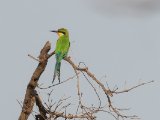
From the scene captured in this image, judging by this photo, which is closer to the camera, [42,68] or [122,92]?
[122,92]

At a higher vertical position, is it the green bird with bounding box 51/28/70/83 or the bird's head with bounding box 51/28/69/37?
the bird's head with bounding box 51/28/69/37

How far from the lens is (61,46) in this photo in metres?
6.15

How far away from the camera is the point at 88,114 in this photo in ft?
17.6

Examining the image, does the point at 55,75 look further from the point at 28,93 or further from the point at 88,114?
the point at 88,114

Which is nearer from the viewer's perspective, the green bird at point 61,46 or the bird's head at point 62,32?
the green bird at point 61,46

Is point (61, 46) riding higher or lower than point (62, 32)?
lower

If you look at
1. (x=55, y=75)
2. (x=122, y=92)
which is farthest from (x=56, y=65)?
(x=122, y=92)

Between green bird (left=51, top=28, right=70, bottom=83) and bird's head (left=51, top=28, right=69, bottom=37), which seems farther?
bird's head (left=51, top=28, right=69, bottom=37)

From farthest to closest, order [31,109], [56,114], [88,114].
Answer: [31,109]
[56,114]
[88,114]

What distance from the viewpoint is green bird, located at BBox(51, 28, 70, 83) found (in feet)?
19.7

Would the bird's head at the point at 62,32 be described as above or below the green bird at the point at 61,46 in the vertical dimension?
above

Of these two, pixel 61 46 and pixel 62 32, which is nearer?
pixel 61 46

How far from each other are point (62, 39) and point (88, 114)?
1.21m

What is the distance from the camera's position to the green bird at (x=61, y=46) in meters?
6.00
